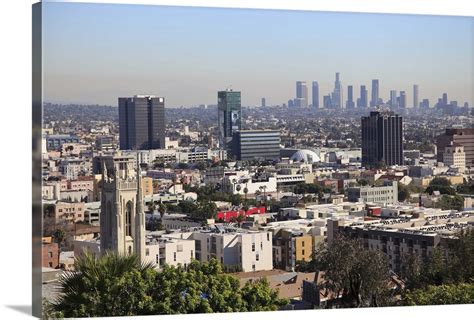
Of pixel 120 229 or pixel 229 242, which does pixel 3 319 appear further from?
pixel 229 242

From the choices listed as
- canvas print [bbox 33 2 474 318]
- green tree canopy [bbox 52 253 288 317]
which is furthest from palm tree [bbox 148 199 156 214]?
green tree canopy [bbox 52 253 288 317]

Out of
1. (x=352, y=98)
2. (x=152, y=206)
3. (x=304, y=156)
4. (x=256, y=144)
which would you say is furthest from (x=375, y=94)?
(x=152, y=206)

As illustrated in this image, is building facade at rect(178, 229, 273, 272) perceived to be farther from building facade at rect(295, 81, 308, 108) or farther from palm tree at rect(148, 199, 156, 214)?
building facade at rect(295, 81, 308, 108)

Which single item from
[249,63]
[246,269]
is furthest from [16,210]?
[246,269]

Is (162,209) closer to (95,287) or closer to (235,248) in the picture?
(235,248)

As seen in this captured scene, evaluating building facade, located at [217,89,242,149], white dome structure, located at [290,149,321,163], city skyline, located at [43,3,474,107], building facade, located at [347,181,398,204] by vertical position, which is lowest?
building facade, located at [347,181,398,204]

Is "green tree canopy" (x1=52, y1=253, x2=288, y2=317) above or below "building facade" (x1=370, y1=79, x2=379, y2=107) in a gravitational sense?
below
